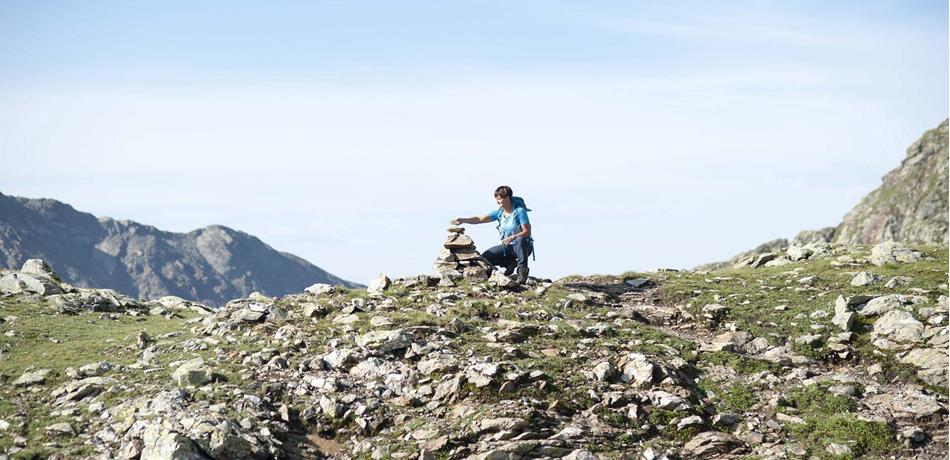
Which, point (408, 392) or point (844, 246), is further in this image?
point (844, 246)

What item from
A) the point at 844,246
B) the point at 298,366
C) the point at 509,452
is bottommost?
the point at 509,452

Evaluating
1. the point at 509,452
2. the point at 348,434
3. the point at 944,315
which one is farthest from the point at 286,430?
the point at 944,315

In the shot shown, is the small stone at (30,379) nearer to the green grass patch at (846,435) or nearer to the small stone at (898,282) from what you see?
the green grass patch at (846,435)

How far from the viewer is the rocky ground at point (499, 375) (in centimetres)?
1636

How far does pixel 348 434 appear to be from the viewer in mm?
17297

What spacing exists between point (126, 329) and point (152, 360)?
6.61 metres

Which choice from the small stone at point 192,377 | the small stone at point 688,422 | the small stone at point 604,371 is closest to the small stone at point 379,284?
the small stone at point 192,377

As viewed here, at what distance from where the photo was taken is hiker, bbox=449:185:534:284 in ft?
88.6

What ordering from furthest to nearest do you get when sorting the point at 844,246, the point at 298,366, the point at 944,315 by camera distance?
1. the point at 844,246
2. the point at 944,315
3. the point at 298,366

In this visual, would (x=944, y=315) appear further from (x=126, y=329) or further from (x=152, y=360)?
(x=126, y=329)

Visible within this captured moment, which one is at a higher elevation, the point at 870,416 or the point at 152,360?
the point at 152,360

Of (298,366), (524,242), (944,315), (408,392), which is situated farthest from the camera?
(524,242)

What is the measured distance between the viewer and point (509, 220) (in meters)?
27.4

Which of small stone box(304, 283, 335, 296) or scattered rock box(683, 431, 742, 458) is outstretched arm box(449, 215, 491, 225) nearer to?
small stone box(304, 283, 335, 296)
